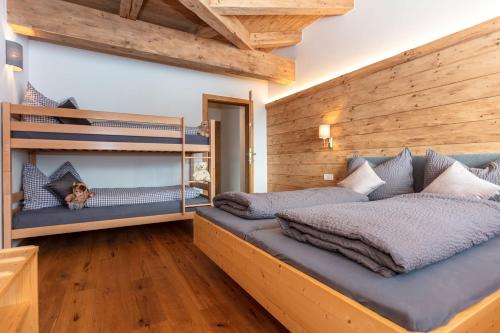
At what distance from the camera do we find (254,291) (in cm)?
118

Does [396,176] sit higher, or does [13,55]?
[13,55]

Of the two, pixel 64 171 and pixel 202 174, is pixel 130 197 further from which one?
pixel 64 171

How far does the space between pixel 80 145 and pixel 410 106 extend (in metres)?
3.15

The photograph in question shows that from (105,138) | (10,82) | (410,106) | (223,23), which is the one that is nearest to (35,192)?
(105,138)

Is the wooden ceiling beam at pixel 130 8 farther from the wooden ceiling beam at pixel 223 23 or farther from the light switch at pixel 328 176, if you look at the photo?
the light switch at pixel 328 176

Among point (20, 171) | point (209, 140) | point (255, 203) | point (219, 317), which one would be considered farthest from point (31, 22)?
point (219, 317)

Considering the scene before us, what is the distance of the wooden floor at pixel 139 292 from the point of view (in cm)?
125

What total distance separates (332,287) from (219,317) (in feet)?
2.56

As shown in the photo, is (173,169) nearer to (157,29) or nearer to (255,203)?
(157,29)

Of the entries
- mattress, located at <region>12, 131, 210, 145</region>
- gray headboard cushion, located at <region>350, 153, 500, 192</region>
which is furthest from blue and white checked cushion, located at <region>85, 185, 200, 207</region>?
gray headboard cushion, located at <region>350, 153, 500, 192</region>

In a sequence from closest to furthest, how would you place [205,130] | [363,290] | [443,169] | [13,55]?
[363,290], [443,169], [13,55], [205,130]

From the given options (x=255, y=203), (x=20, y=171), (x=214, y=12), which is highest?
(x=214, y=12)

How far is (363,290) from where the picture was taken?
2.35ft

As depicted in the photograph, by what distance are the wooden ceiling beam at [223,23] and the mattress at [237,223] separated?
2045 mm
